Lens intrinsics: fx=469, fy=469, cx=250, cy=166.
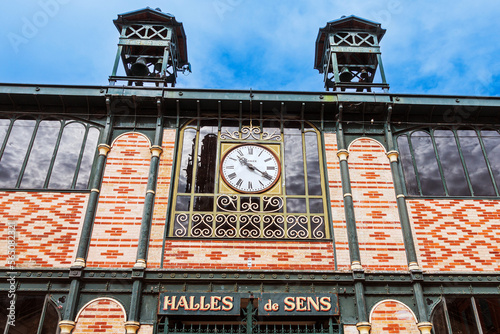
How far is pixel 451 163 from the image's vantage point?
1194 centimetres

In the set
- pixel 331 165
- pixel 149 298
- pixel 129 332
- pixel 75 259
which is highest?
pixel 331 165

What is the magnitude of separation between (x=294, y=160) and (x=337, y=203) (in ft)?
5.29

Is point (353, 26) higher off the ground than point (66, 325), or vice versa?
point (353, 26)

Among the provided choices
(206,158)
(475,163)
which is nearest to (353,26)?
(475,163)

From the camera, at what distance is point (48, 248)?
33.3 ft

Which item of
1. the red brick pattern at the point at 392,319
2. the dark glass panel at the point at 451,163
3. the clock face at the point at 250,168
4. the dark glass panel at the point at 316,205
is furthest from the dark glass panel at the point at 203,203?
the dark glass panel at the point at 451,163

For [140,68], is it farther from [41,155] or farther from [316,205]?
[316,205]

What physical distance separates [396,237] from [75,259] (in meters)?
7.07

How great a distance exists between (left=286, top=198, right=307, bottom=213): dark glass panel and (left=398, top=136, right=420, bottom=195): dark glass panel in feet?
8.51

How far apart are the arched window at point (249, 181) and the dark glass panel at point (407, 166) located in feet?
6.89

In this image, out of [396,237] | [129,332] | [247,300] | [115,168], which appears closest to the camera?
[129,332]

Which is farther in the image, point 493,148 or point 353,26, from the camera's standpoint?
point 353,26

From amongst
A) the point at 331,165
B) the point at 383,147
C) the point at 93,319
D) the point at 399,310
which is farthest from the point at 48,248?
the point at 383,147

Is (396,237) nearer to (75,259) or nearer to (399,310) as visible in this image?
(399,310)
